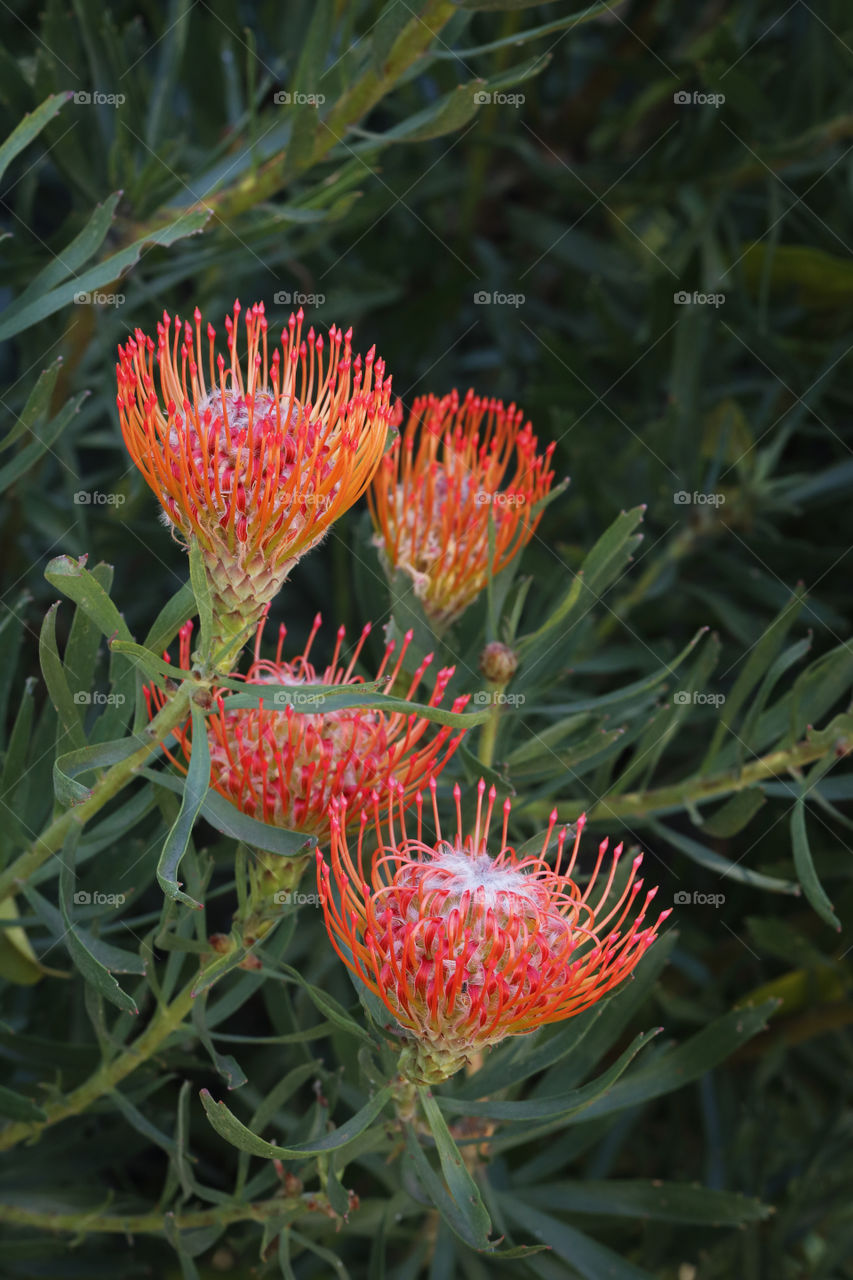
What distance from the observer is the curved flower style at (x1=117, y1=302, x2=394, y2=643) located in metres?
0.77

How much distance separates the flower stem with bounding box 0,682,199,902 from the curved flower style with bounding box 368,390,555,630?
32 cm

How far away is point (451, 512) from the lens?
104 cm

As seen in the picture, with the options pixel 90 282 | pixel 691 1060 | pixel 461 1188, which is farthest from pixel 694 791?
pixel 90 282

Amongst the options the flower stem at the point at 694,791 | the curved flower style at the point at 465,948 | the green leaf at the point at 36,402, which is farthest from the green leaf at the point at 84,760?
the flower stem at the point at 694,791

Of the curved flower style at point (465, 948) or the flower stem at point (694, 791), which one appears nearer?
the curved flower style at point (465, 948)

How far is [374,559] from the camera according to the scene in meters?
1.22

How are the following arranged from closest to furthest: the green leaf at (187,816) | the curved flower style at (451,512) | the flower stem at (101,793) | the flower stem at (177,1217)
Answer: the green leaf at (187,816)
the flower stem at (101,793)
the flower stem at (177,1217)
the curved flower style at (451,512)

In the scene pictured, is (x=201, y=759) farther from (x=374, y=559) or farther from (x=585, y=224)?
(x=585, y=224)

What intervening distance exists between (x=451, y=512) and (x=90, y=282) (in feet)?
1.13

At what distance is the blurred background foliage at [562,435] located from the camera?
111 centimetres

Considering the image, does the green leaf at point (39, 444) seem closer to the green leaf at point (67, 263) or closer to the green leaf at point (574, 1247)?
the green leaf at point (67, 263)

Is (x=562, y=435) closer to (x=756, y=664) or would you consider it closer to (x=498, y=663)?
(x=756, y=664)

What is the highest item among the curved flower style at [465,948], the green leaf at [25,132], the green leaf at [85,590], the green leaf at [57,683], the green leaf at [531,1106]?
the green leaf at [25,132]

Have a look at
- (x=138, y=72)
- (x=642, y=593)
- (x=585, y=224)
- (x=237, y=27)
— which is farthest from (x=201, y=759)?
(x=585, y=224)
